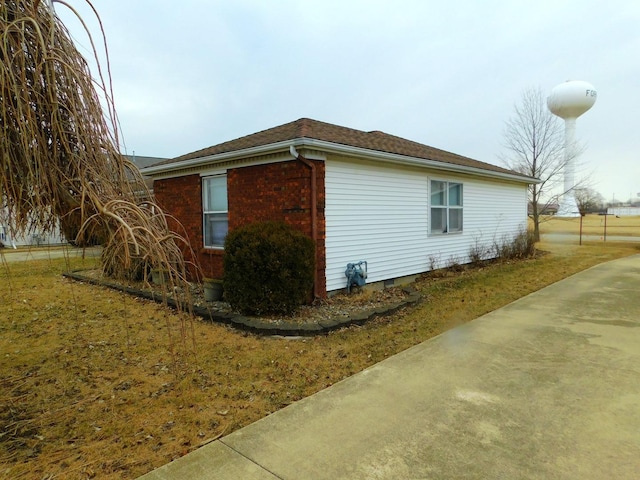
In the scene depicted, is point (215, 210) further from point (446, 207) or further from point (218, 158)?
point (446, 207)

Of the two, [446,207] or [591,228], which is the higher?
[446,207]

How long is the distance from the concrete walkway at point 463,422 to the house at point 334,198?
3.11 meters

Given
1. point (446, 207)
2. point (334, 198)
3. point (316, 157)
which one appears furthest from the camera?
point (446, 207)

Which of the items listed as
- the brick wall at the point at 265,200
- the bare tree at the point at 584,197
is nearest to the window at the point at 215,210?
the brick wall at the point at 265,200

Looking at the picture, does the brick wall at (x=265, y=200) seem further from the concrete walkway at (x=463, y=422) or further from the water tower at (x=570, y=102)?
the water tower at (x=570, y=102)

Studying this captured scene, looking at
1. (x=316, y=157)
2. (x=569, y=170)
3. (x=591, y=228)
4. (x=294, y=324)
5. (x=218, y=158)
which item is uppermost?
(x=569, y=170)

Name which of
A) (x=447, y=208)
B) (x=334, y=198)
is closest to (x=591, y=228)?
(x=447, y=208)

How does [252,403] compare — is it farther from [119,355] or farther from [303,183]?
[303,183]

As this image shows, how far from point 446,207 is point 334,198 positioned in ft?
14.1

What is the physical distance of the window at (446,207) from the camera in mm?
9625

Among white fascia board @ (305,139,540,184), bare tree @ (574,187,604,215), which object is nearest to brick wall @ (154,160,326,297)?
white fascia board @ (305,139,540,184)

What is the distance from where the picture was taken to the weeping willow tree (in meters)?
2.11

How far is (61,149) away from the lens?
239cm

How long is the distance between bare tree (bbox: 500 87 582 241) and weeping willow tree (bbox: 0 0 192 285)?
2197 centimetres
